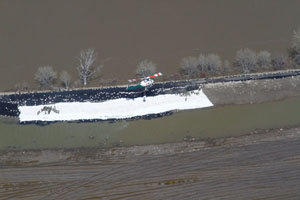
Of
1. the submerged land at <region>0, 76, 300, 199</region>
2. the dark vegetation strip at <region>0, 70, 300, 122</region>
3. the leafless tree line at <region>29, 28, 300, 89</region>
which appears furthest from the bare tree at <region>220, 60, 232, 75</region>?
the submerged land at <region>0, 76, 300, 199</region>

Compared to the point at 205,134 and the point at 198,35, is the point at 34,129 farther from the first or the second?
the point at 198,35

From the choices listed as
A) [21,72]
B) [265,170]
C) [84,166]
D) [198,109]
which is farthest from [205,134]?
[21,72]

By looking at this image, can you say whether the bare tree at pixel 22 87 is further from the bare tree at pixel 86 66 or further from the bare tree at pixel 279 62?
the bare tree at pixel 279 62

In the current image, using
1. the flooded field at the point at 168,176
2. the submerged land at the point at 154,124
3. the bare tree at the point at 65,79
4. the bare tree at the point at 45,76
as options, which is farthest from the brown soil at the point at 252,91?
the bare tree at the point at 45,76

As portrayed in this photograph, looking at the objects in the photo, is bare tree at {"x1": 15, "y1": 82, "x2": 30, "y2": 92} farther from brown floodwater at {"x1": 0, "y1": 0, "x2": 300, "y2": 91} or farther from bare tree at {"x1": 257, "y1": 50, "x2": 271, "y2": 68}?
bare tree at {"x1": 257, "y1": 50, "x2": 271, "y2": 68}

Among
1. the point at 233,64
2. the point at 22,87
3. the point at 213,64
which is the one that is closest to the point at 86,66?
the point at 22,87

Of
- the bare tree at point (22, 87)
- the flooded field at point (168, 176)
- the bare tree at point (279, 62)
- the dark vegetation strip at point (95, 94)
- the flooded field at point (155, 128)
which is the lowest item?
the flooded field at point (168, 176)
